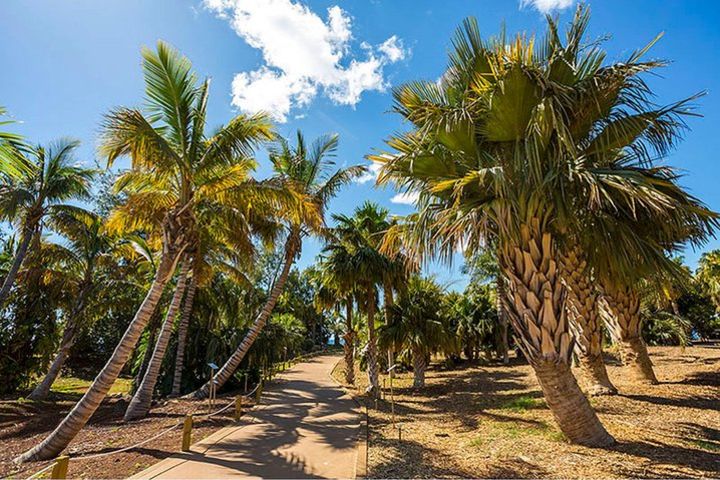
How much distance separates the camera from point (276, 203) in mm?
9586

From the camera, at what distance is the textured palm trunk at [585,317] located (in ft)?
25.2

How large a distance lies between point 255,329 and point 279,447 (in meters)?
6.14

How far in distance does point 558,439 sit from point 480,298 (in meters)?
20.8

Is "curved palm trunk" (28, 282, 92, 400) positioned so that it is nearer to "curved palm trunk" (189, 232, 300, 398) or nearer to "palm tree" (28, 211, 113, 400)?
"palm tree" (28, 211, 113, 400)

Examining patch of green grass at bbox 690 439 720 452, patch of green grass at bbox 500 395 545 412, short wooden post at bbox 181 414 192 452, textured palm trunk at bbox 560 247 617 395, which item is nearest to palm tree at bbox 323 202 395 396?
patch of green grass at bbox 500 395 545 412

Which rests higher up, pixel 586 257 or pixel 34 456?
pixel 586 257

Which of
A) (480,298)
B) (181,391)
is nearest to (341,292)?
(181,391)

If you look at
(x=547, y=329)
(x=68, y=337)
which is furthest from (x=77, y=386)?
(x=547, y=329)

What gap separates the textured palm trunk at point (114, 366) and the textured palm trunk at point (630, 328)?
10.7 metres

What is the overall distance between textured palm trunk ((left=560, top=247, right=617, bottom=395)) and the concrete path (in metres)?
5.62

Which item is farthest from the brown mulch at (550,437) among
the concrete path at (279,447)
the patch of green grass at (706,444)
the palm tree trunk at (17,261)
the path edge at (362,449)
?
the palm tree trunk at (17,261)

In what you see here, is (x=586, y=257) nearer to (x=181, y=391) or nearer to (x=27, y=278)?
(x=181, y=391)

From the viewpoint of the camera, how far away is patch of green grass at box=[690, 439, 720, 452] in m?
5.29

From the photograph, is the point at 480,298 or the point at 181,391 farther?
the point at 480,298
